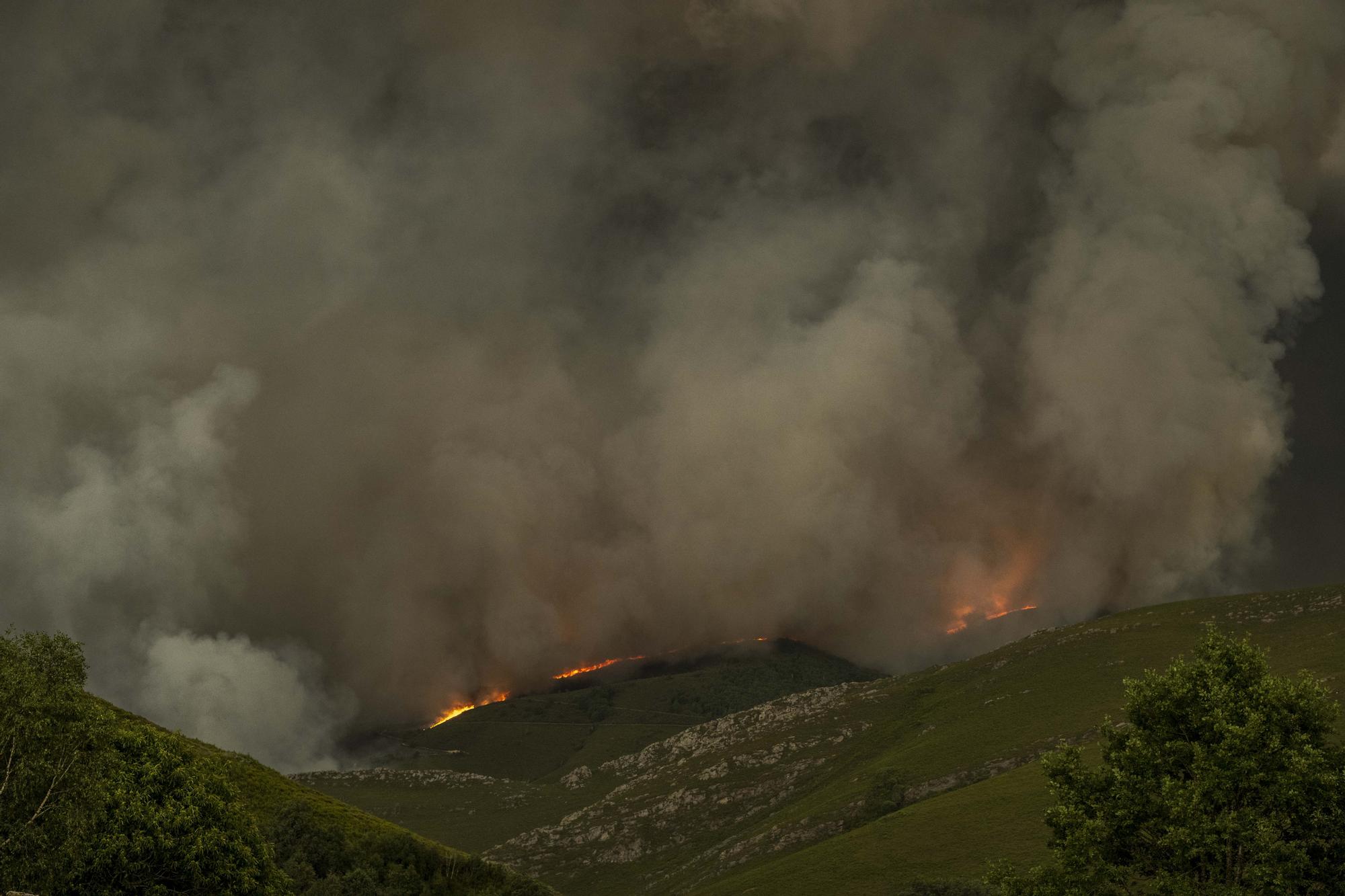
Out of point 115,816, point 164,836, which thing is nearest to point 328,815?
point 164,836

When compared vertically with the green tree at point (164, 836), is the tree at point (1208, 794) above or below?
below

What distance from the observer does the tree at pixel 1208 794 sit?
49844 mm

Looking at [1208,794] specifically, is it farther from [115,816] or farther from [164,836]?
[115,816]

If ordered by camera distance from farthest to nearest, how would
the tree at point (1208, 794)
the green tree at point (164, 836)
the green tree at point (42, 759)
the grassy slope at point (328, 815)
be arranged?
the grassy slope at point (328, 815), the green tree at point (164, 836), the tree at point (1208, 794), the green tree at point (42, 759)

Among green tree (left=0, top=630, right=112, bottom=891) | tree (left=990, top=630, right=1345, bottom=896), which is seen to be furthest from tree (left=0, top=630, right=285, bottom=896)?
tree (left=990, top=630, right=1345, bottom=896)

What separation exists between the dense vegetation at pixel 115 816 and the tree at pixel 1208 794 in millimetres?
55266

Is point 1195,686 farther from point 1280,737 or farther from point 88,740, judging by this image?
point 88,740

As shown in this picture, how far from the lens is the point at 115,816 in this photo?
186ft

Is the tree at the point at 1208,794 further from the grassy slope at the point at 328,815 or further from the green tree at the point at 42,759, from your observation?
the grassy slope at the point at 328,815

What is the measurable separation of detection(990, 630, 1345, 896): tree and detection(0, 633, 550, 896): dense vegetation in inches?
2176

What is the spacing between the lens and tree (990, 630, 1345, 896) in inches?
1962

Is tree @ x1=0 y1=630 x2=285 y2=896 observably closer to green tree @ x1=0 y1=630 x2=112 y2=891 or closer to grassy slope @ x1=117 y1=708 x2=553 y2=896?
green tree @ x1=0 y1=630 x2=112 y2=891

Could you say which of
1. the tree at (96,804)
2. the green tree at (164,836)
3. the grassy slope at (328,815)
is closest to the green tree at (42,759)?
the tree at (96,804)

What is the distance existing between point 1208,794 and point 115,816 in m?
68.3
